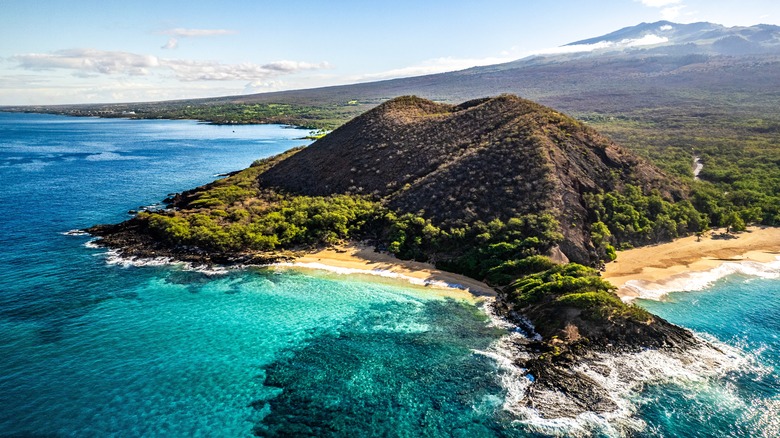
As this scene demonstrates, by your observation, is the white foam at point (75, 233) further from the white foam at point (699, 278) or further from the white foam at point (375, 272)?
the white foam at point (699, 278)

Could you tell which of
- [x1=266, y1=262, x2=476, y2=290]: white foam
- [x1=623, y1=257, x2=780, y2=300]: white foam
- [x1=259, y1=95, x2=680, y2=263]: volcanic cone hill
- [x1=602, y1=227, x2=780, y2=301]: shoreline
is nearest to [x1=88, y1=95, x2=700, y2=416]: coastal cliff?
[x1=259, y1=95, x2=680, y2=263]: volcanic cone hill

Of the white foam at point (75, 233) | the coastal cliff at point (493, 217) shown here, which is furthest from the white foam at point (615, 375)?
the white foam at point (75, 233)

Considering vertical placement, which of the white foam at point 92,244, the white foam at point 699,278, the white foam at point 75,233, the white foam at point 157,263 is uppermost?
the white foam at point 75,233

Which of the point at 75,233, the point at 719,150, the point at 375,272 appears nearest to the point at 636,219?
the point at 375,272

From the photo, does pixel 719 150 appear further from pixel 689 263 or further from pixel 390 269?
pixel 390 269

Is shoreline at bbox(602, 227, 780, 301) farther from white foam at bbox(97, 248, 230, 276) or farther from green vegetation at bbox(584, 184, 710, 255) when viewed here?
white foam at bbox(97, 248, 230, 276)

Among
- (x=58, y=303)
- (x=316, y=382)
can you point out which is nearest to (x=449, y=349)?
(x=316, y=382)

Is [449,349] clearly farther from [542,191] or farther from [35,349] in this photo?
[35,349]
